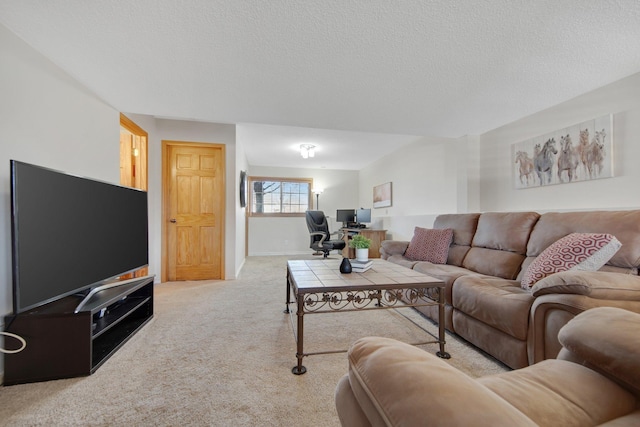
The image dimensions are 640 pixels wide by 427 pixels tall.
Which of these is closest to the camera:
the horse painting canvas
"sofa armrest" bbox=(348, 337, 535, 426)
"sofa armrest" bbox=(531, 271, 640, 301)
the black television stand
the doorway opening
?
"sofa armrest" bbox=(348, 337, 535, 426)

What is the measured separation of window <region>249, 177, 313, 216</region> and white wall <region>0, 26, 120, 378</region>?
432cm

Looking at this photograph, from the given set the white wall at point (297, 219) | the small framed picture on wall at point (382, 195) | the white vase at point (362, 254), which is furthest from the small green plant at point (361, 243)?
the white wall at point (297, 219)

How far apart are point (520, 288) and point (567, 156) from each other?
→ 142cm

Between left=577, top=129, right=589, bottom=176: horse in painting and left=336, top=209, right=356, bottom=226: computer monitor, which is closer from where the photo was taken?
left=577, top=129, right=589, bottom=176: horse in painting

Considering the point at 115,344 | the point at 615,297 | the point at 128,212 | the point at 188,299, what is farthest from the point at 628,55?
the point at 188,299

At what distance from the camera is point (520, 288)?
1884mm

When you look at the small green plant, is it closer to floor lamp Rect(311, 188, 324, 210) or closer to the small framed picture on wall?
the small framed picture on wall

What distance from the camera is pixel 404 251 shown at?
3209 mm

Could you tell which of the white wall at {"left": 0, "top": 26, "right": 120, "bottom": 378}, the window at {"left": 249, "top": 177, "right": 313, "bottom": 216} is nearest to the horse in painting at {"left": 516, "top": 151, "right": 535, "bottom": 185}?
the white wall at {"left": 0, "top": 26, "right": 120, "bottom": 378}

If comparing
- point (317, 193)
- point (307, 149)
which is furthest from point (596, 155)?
point (317, 193)

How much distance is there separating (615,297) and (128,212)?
3144mm

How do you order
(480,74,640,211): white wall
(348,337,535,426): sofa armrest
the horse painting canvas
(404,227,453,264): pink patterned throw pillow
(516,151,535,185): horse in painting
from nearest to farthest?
(348,337,535,426): sofa armrest, (480,74,640,211): white wall, the horse painting canvas, (516,151,535,185): horse in painting, (404,227,453,264): pink patterned throw pillow

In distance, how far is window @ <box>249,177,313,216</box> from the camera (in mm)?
6691

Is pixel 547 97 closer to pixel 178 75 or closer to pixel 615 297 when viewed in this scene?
pixel 615 297
